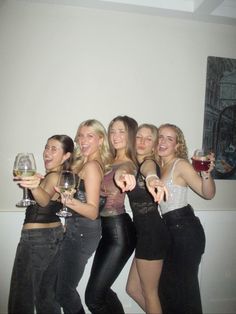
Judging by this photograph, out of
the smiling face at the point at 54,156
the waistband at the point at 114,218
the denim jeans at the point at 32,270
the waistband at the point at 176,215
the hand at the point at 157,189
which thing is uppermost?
the smiling face at the point at 54,156

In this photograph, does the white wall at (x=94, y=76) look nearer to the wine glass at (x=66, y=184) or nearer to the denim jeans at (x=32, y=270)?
the denim jeans at (x=32, y=270)

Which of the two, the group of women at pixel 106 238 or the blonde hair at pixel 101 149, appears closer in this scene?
the group of women at pixel 106 238

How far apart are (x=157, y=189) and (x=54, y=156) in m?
1.04

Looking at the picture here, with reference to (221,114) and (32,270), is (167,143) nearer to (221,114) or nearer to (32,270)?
(221,114)

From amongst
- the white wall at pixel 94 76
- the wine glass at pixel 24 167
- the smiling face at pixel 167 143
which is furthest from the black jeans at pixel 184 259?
the wine glass at pixel 24 167

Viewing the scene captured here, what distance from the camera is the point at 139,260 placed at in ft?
6.81

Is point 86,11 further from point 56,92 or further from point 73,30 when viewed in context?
point 56,92

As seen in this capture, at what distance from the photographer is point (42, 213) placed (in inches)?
76.8

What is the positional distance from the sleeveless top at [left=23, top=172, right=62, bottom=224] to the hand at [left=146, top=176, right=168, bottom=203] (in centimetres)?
80

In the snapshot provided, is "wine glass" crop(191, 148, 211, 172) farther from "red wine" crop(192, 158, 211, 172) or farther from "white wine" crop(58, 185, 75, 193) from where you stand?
"white wine" crop(58, 185, 75, 193)

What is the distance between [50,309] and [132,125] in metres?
1.64

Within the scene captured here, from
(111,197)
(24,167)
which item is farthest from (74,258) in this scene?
(24,167)

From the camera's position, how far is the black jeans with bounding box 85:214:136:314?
78.9 inches

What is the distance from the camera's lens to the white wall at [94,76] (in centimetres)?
255
